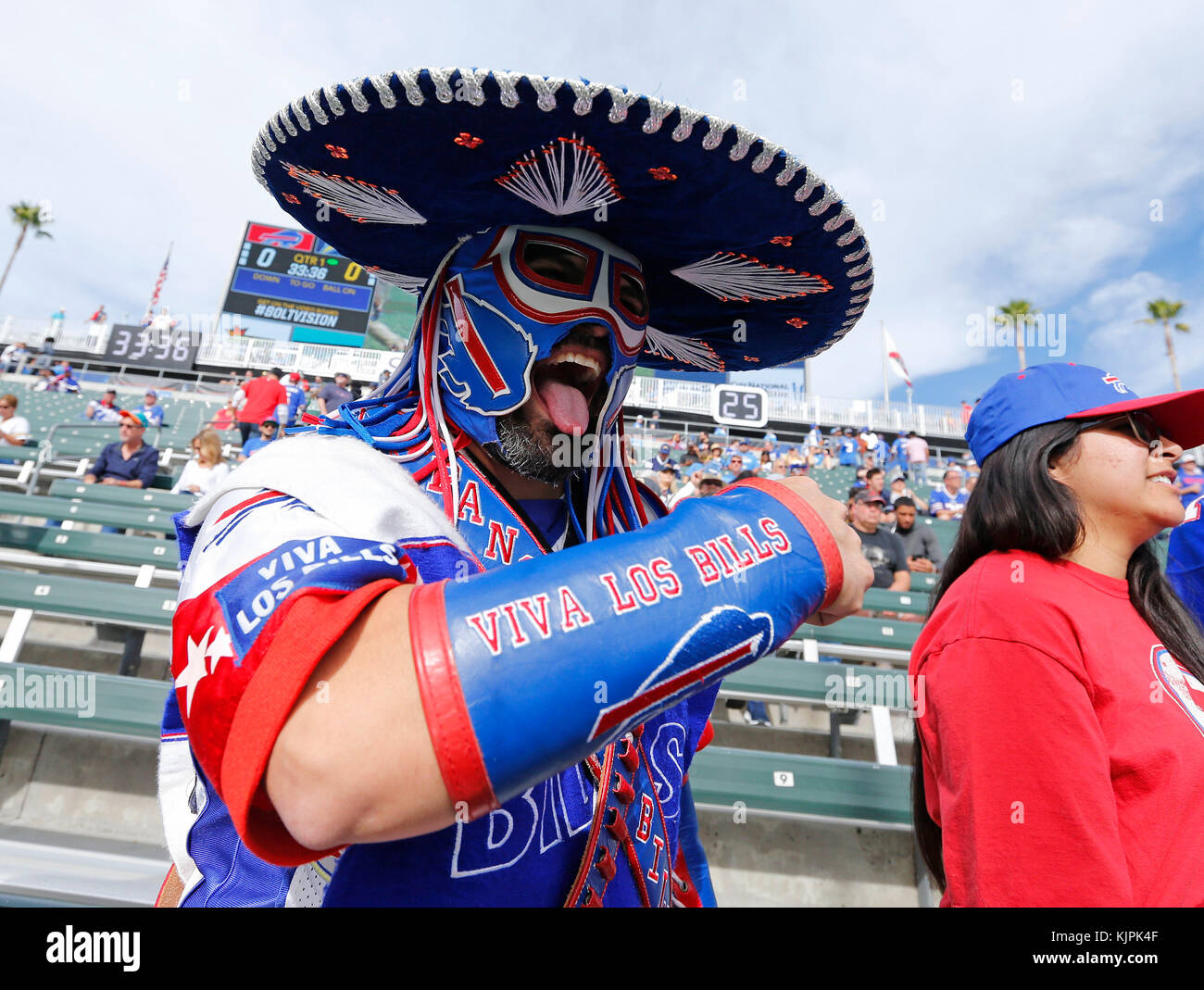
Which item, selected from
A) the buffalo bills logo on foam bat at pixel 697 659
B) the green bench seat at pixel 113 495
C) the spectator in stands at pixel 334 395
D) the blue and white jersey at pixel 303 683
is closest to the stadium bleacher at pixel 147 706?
the green bench seat at pixel 113 495

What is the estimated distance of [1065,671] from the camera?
127cm

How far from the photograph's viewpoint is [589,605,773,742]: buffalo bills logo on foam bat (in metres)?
0.64

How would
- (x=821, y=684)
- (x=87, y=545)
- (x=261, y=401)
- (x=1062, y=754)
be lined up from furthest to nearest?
(x=261, y=401)
(x=87, y=545)
(x=821, y=684)
(x=1062, y=754)

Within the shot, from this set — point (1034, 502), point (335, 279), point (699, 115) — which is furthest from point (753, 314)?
point (335, 279)

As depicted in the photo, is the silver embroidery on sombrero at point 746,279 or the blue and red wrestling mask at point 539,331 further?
the silver embroidery on sombrero at point 746,279

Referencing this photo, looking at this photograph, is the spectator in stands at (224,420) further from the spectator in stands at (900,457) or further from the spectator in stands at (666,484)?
the spectator in stands at (900,457)

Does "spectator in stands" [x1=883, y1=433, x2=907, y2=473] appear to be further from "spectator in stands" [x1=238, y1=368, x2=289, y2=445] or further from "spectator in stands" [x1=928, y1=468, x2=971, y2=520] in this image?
"spectator in stands" [x1=238, y1=368, x2=289, y2=445]

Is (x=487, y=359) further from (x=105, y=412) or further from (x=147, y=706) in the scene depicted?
(x=105, y=412)

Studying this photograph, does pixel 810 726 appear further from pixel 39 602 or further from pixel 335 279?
pixel 335 279

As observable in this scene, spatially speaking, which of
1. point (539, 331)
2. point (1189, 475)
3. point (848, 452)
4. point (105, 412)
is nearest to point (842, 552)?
point (539, 331)

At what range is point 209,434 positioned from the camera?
22.5 feet

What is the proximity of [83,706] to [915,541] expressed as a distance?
241 inches

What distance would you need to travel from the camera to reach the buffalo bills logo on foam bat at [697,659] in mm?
644

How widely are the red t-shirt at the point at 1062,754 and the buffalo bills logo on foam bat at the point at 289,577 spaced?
1.14 meters
